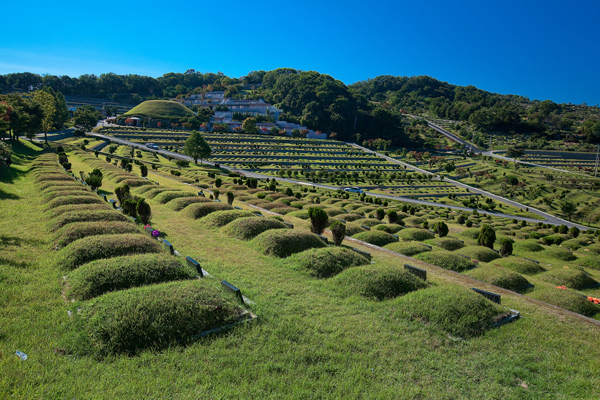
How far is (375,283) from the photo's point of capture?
436 inches

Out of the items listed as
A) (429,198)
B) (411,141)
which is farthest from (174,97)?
(429,198)

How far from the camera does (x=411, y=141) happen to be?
150m

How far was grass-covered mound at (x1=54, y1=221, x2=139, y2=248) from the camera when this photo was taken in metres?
12.5

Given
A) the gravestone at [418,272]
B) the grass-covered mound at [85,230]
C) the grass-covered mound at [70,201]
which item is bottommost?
the gravestone at [418,272]

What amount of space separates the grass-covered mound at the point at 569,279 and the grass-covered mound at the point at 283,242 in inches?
596

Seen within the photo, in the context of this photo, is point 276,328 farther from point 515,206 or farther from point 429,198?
point 515,206

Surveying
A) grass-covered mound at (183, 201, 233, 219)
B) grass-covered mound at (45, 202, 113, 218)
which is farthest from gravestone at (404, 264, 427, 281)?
grass-covered mound at (45, 202, 113, 218)

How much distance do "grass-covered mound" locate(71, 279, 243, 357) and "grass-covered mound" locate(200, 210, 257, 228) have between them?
9499 mm

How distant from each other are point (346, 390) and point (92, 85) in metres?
210

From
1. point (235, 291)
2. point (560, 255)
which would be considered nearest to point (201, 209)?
point (235, 291)

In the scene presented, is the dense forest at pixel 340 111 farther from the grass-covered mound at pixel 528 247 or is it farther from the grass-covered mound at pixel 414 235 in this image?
the grass-covered mound at pixel 414 235

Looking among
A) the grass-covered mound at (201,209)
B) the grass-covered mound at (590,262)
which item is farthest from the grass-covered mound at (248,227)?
the grass-covered mound at (590,262)

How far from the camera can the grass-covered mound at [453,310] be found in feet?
29.7

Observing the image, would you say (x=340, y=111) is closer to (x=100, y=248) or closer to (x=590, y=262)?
(x=590, y=262)
